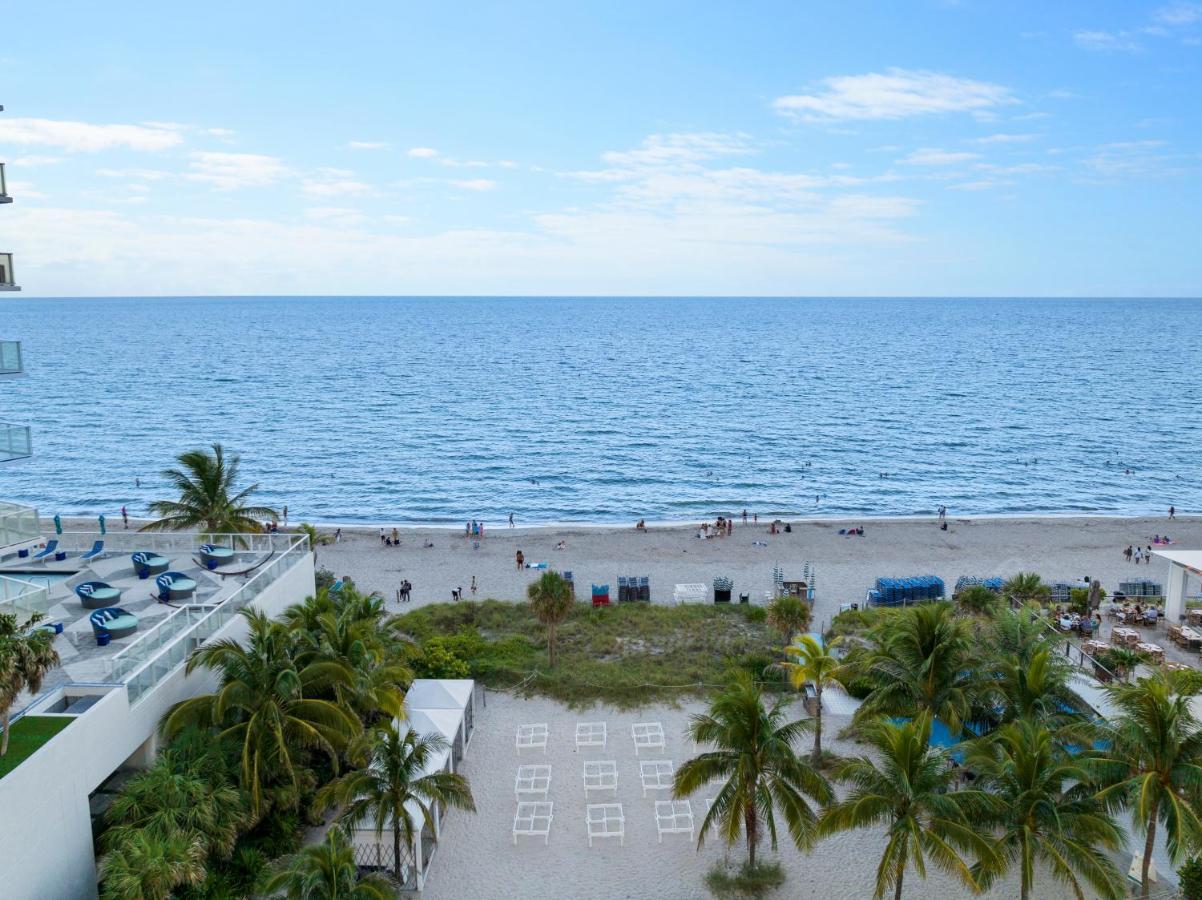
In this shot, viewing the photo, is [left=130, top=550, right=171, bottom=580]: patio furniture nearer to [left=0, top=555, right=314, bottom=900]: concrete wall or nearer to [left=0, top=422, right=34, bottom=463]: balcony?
[left=0, top=422, right=34, bottom=463]: balcony

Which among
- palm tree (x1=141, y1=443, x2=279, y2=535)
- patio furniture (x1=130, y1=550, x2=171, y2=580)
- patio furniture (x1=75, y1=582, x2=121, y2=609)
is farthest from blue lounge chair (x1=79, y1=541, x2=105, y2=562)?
patio furniture (x1=75, y1=582, x2=121, y2=609)

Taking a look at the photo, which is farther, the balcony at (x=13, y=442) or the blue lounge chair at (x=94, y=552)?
the blue lounge chair at (x=94, y=552)

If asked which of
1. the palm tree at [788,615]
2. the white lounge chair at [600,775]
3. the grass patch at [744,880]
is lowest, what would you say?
the grass patch at [744,880]

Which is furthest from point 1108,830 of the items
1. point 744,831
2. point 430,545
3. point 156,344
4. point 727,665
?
point 156,344

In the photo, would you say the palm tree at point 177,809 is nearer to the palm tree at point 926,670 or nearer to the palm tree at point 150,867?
the palm tree at point 150,867

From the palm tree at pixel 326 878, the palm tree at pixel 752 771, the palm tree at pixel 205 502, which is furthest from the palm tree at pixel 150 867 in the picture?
the palm tree at pixel 205 502

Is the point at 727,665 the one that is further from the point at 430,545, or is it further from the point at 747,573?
the point at 430,545

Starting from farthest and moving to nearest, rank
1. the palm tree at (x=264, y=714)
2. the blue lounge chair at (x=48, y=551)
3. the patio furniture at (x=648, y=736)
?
the blue lounge chair at (x=48, y=551), the patio furniture at (x=648, y=736), the palm tree at (x=264, y=714)

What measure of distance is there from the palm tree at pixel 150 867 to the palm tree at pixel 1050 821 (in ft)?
41.7

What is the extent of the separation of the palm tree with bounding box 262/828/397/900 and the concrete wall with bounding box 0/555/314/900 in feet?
11.4

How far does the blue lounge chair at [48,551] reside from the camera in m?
24.6

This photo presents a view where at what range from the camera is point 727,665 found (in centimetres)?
2681

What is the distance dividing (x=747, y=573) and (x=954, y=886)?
21.4 metres

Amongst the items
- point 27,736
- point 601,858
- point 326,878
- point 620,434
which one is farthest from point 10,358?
point 620,434
